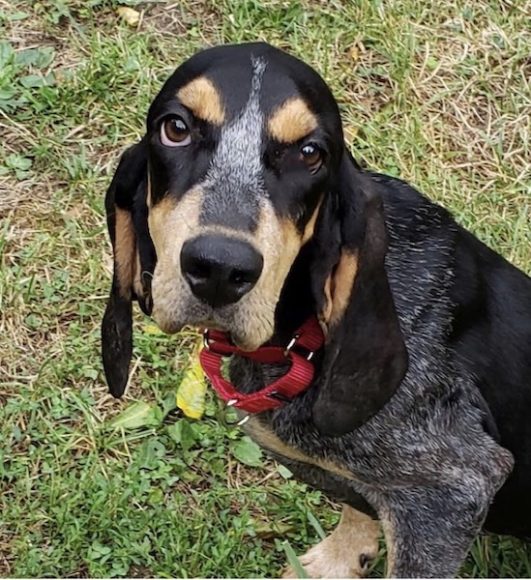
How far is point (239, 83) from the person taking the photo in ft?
14.0

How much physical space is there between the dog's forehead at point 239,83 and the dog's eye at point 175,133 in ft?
0.21

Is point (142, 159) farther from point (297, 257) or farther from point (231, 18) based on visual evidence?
point (231, 18)

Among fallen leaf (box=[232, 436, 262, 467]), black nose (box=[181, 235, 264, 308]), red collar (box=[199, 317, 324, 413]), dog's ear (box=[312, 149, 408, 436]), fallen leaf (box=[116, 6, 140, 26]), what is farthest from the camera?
fallen leaf (box=[116, 6, 140, 26])

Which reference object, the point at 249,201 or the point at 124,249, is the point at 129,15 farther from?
the point at 249,201

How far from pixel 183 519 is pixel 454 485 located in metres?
1.57

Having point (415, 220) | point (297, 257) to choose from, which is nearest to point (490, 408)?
point (415, 220)

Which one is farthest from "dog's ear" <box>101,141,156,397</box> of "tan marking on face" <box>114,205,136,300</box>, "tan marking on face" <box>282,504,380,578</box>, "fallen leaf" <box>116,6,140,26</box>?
"fallen leaf" <box>116,6,140,26</box>

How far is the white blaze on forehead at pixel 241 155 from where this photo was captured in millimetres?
4152

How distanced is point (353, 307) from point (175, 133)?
2.74 ft

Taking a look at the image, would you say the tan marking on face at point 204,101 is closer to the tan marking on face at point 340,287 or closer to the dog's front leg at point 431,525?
the tan marking on face at point 340,287

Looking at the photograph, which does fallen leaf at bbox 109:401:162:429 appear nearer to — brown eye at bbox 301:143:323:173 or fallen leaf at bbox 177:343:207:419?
fallen leaf at bbox 177:343:207:419

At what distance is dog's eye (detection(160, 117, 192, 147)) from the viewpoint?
426cm

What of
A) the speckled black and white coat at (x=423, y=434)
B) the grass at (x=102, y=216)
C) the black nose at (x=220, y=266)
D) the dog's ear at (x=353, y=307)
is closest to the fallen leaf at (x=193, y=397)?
the grass at (x=102, y=216)

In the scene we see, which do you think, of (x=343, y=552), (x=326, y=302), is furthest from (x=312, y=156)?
(x=343, y=552)
